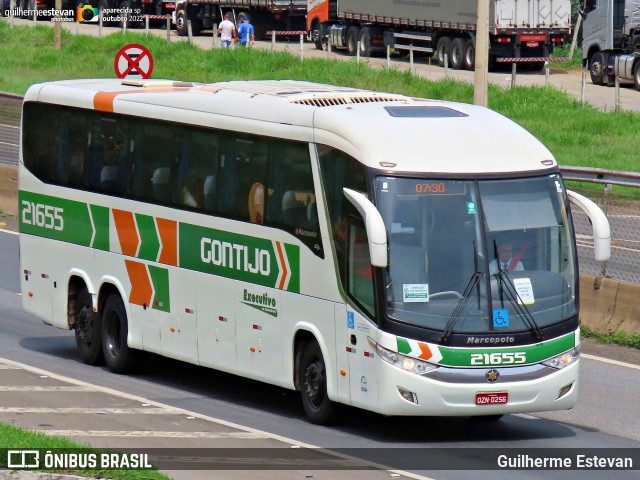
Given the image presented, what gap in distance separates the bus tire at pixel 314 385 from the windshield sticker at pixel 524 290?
6.33 feet

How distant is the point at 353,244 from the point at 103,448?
2883 millimetres

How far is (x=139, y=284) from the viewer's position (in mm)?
15688

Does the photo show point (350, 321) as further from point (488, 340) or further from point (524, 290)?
point (524, 290)

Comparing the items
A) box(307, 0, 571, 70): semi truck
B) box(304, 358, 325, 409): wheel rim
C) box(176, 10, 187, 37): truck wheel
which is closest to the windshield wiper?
box(304, 358, 325, 409): wheel rim

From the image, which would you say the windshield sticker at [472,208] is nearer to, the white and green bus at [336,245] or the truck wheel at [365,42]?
the white and green bus at [336,245]

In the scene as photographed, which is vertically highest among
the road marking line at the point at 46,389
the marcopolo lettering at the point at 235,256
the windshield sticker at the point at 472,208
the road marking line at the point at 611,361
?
the windshield sticker at the point at 472,208

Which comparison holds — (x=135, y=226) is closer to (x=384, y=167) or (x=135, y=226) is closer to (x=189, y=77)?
(x=384, y=167)

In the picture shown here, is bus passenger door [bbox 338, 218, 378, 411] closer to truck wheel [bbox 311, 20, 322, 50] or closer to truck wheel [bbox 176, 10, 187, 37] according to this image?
truck wheel [bbox 311, 20, 322, 50]

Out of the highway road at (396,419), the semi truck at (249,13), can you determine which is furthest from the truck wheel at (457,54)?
the highway road at (396,419)

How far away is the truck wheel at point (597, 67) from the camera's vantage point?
50719 millimetres

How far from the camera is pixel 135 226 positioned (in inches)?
618

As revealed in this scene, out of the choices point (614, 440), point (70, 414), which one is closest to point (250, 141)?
point (70, 414)

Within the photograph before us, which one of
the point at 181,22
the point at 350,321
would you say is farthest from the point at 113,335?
the point at 181,22

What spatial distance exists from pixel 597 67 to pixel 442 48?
265 inches
